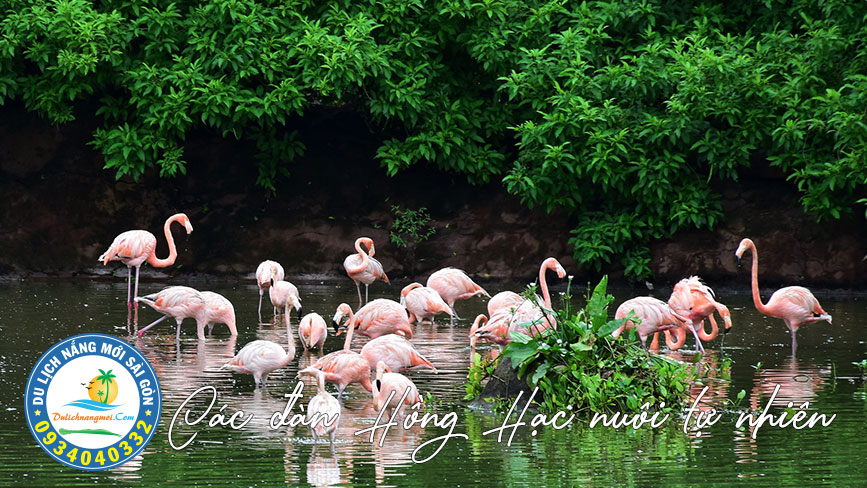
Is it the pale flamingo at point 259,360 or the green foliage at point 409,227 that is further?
the green foliage at point 409,227

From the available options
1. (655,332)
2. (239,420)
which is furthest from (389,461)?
(655,332)

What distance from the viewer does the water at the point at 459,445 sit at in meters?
6.23

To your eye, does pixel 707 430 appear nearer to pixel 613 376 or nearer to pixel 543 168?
pixel 613 376

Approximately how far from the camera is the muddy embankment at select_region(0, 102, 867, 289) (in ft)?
55.6

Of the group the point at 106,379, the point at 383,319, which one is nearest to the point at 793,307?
the point at 383,319

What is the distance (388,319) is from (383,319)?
0.16 feet

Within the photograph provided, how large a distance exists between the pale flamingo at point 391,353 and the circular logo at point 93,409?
7.23 feet

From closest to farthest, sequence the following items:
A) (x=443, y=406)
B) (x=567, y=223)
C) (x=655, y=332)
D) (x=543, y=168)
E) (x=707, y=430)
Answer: (x=707, y=430), (x=443, y=406), (x=655, y=332), (x=543, y=168), (x=567, y=223)

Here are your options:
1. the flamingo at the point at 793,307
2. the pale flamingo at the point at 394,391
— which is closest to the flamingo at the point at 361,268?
the flamingo at the point at 793,307

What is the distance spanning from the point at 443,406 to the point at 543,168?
7650mm

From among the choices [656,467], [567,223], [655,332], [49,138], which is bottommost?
[656,467]

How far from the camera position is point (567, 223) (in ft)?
55.3

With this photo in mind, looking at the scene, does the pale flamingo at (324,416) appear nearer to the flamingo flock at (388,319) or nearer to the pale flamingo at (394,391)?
the flamingo flock at (388,319)

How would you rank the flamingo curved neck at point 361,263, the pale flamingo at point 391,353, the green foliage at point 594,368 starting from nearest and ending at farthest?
the green foliage at point 594,368 → the pale flamingo at point 391,353 → the flamingo curved neck at point 361,263
